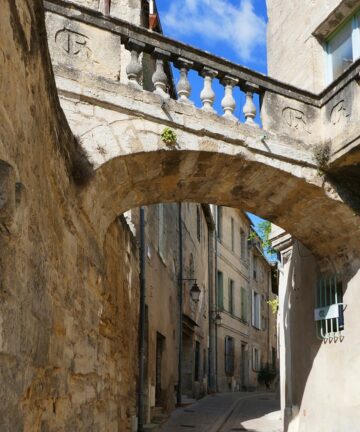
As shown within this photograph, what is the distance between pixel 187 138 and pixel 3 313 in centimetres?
334

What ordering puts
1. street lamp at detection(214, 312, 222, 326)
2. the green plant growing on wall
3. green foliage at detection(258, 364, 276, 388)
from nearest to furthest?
1. the green plant growing on wall
2. street lamp at detection(214, 312, 222, 326)
3. green foliage at detection(258, 364, 276, 388)

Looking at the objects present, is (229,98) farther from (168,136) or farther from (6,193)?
(6,193)

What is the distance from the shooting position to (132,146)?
5.00 metres

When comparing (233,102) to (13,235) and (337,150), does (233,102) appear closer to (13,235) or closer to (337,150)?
(337,150)

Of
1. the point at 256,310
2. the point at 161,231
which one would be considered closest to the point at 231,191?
the point at 161,231

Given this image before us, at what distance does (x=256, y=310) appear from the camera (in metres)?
26.9

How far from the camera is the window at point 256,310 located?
2636cm

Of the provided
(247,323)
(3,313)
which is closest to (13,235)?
(3,313)

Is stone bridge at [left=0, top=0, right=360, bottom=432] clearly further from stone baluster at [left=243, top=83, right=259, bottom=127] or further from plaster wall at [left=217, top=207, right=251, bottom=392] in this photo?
plaster wall at [left=217, top=207, right=251, bottom=392]

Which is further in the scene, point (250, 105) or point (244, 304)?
point (244, 304)

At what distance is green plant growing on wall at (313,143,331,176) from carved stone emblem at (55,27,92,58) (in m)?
2.60

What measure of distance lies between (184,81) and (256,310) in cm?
2240

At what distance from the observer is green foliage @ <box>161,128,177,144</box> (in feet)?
17.0

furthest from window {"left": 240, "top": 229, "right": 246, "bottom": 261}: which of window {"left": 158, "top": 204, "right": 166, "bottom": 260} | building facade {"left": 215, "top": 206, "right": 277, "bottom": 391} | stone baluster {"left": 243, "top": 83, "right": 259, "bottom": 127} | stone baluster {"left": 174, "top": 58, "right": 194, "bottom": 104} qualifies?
stone baluster {"left": 174, "top": 58, "right": 194, "bottom": 104}
